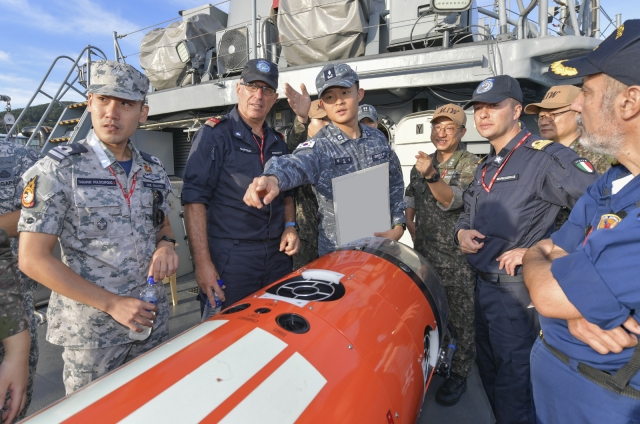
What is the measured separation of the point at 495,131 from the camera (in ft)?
6.93

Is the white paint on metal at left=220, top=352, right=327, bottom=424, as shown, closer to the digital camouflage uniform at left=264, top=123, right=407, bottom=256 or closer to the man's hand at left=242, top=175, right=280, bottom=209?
the man's hand at left=242, top=175, right=280, bottom=209

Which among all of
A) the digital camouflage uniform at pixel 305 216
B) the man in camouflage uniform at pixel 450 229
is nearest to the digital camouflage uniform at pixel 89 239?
the digital camouflage uniform at pixel 305 216

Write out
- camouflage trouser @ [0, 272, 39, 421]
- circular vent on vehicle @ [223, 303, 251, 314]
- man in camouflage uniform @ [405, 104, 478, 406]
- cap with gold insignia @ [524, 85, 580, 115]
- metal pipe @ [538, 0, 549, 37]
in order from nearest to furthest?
circular vent on vehicle @ [223, 303, 251, 314], camouflage trouser @ [0, 272, 39, 421], man in camouflage uniform @ [405, 104, 478, 406], cap with gold insignia @ [524, 85, 580, 115], metal pipe @ [538, 0, 549, 37]

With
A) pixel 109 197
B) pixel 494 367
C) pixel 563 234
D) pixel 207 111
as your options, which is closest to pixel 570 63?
pixel 563 234

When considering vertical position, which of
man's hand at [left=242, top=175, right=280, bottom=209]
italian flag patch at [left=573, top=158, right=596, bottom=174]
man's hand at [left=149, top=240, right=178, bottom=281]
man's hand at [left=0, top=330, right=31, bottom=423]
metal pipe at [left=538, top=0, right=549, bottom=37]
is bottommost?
man's hand at [left=0, top=330, right=31, bottom=423]

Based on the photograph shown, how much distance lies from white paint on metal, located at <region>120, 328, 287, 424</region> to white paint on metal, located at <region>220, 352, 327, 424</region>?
0.04 m

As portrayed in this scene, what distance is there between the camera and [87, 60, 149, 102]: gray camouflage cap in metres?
1.50

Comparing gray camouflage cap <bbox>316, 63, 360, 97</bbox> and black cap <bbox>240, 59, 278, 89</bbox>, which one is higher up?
black cap <bbox>240, 59, 278, 89</bbox>

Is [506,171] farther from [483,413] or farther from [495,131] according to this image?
[483,413]

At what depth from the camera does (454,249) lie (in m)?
2.83

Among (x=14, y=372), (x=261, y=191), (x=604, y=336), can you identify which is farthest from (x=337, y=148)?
(x=14, y=372)

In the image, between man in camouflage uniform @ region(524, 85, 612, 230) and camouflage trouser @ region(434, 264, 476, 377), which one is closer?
camouflage trouser @ region(434, 264, 476, 377)

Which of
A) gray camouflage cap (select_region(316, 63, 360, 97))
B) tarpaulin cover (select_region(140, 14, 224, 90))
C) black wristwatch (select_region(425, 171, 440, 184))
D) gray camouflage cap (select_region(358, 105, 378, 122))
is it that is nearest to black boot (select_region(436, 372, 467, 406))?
black wristwatch (select_region(425, 171, 440, 184))

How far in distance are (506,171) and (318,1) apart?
14.1 feet
